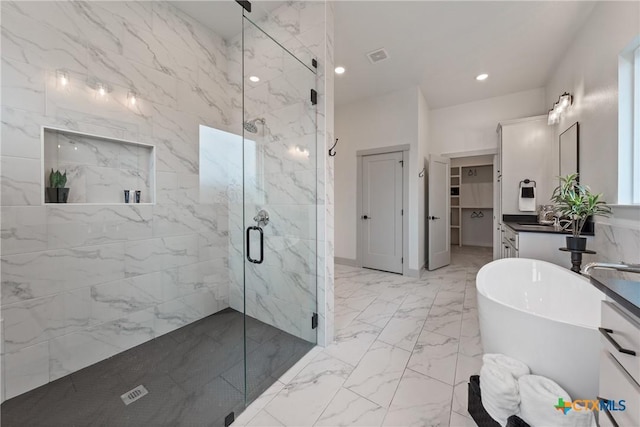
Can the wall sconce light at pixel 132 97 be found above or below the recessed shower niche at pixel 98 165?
above

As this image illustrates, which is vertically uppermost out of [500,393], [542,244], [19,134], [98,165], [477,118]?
[477,118]

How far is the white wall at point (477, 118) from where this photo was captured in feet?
12.8

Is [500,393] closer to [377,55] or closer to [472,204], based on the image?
[377,55]

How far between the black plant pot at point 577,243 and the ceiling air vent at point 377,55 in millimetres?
2747

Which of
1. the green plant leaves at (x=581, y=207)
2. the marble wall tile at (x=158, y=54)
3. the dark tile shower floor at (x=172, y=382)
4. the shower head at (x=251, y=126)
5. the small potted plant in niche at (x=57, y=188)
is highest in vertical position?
the marble wall tile at (x=158, y=54)

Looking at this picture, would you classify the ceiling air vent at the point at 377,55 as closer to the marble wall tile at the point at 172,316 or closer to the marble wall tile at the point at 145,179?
the marble wall tile at the point at 145,179

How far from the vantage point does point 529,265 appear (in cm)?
206

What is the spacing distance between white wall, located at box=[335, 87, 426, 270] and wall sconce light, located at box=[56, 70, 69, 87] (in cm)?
364

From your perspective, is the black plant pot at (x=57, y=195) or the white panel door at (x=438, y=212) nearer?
the black plant pot at (x=57, y=195)

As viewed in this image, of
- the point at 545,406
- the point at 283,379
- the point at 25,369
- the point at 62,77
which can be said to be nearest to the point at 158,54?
the point at 62,77

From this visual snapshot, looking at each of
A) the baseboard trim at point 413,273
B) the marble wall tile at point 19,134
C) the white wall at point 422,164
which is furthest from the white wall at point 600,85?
the marble wall tile at point 19,134

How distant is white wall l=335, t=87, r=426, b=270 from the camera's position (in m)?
3.87

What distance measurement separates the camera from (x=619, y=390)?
2.14 ft

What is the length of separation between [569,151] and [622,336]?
9.96ft
